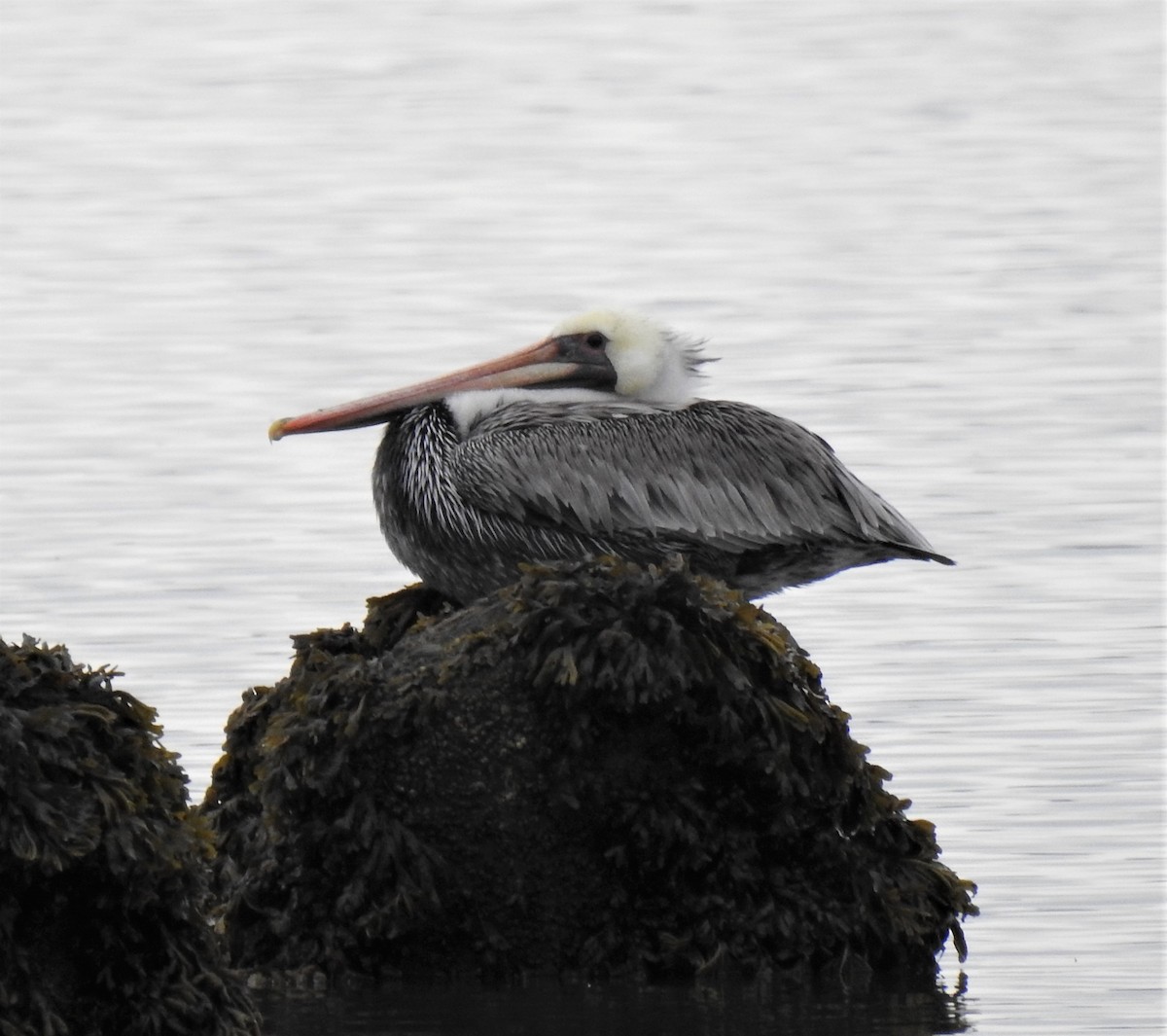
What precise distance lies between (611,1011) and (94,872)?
1.50m

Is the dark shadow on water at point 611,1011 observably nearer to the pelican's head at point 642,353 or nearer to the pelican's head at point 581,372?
the pelican's head at point 581,372

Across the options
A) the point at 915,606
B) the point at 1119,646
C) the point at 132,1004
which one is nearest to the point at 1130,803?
the point at 1119,646

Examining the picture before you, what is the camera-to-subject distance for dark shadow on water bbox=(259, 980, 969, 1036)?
6844mm

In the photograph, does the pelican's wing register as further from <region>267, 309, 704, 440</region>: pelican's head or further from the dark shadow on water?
the dark shadow on water

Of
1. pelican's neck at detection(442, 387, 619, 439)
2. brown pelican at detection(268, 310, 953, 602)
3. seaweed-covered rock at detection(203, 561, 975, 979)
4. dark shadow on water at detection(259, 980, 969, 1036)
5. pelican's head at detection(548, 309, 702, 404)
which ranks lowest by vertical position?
dark shadow on water at detection(259, 980, 969, 1036)

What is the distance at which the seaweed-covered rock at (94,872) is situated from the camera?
232 inches

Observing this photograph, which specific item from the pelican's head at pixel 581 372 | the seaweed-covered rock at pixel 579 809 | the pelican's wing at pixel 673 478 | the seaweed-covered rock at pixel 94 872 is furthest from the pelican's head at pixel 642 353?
the seaweed-covered rock at pixel 94 872

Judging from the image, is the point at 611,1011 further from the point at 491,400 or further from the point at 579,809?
the point at 491,400

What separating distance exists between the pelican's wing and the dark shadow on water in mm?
1508

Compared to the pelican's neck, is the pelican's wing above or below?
below

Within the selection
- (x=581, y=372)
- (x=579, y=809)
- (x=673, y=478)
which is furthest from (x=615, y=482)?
(x=579, y=809)

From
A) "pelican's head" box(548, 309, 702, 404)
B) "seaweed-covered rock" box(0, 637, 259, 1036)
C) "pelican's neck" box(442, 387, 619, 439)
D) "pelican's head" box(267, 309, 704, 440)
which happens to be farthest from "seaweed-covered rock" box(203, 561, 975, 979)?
"pelican's head" box(548, 309, 702, 404)

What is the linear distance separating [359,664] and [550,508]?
3.18 feet

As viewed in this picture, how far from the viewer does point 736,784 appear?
7.28 m
